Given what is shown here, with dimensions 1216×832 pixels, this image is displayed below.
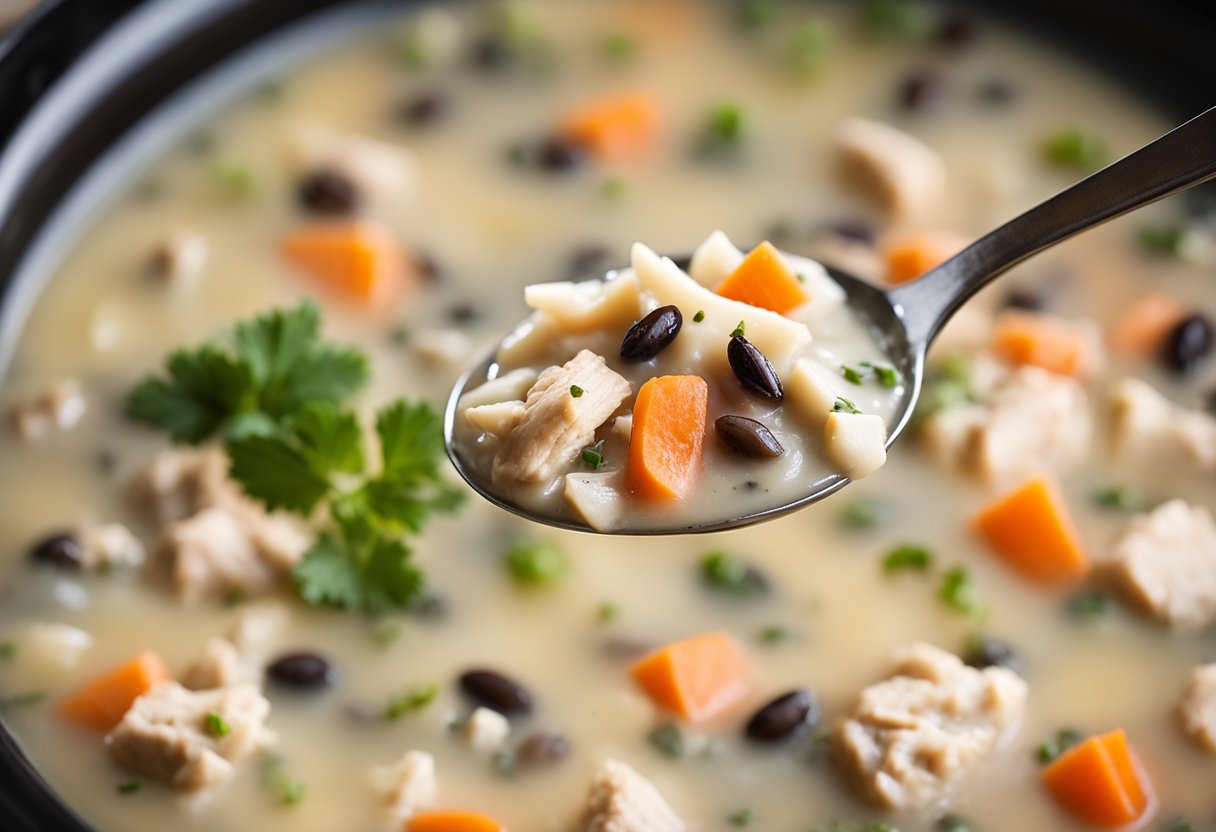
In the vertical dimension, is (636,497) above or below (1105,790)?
below

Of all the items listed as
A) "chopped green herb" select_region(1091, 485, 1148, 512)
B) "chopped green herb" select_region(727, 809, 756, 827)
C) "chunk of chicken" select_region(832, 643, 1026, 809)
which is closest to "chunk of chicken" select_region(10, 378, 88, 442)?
"chopped green herb" select_region(727, 809, 756, 827)

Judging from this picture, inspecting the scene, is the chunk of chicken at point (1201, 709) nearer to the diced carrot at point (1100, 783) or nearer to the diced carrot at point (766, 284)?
the diced carrot at point (1100, 783)

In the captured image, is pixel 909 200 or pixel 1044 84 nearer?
pixel 909 200

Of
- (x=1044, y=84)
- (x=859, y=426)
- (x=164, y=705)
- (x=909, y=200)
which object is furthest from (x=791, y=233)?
(x=164, y=705)

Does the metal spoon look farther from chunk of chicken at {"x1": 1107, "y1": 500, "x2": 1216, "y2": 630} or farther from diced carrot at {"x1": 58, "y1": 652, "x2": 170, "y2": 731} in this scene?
diced carrot at {"x1": 58, "y1": 652, "x2": 170, "y2": 731}

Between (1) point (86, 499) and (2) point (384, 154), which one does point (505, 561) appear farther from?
(2) point (384, 154)

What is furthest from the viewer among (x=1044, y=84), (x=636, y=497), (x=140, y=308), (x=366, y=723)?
(x=1044, y=84)

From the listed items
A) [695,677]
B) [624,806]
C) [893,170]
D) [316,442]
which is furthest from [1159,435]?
[316,442]
